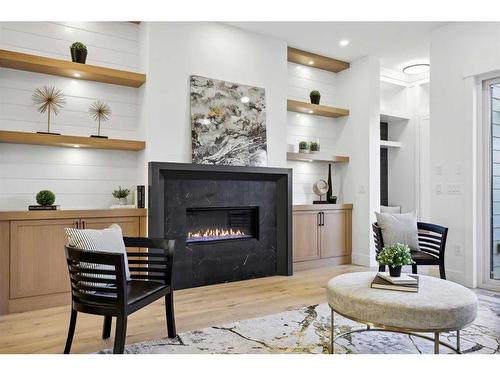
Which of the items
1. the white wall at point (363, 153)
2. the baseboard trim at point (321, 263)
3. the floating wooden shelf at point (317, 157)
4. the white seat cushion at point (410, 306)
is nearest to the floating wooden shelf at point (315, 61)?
the white wall at point (363, 153)

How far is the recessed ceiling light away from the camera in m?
5.72

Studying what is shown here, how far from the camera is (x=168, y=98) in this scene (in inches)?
160

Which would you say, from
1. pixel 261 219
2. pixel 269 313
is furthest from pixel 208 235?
pixel 269 313

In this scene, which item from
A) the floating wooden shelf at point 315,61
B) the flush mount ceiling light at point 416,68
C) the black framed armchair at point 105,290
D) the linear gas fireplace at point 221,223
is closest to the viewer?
the black framed armchair at point 105,290

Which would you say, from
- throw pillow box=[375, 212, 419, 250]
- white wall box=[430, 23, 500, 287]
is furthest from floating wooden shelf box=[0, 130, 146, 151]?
white wall box=[430, 23, 500, 287]

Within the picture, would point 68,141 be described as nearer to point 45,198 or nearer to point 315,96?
point 45,198

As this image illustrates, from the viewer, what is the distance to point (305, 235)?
509 centimetres

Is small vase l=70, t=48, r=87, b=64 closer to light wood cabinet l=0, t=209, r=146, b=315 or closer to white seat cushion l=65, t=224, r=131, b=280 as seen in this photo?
light wood cabinet l=0, t=209, r=146, b=315

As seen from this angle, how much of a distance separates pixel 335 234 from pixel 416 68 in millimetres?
2815

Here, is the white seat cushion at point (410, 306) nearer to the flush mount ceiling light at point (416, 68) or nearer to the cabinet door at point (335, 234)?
the cabinet door at point (335, 234)

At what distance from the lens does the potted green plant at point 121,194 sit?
13.0 feet

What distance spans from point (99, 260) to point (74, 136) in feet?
6.46

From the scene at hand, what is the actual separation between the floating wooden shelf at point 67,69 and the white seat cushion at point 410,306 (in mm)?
2945

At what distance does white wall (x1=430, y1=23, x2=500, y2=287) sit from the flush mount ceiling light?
3.90ft
